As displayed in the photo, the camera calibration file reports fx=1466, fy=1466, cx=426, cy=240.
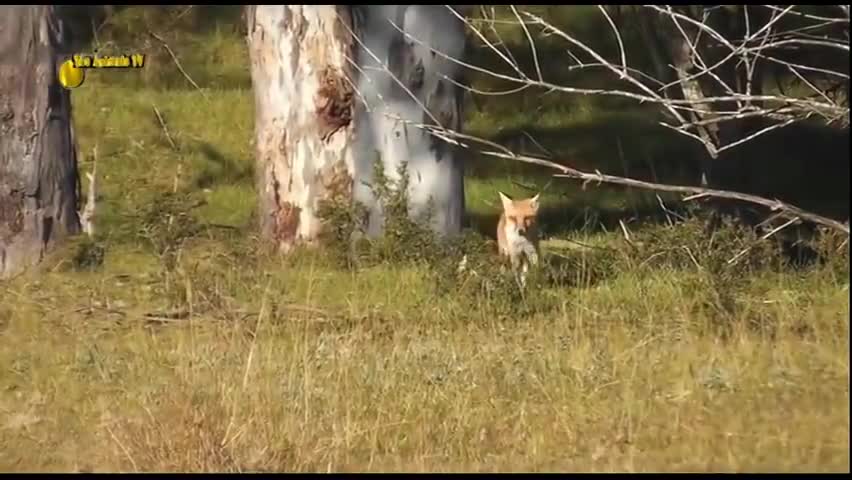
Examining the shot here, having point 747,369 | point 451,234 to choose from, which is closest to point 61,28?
point 451,234

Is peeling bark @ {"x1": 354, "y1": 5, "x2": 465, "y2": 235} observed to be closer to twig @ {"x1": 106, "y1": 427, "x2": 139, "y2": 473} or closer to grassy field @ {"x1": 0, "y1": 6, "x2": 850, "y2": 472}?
grassy field @ {"x1": 0, "y1": 6, "x2": 850, "y2": 472}

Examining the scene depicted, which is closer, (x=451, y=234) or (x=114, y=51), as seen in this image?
(x=451, y=234)

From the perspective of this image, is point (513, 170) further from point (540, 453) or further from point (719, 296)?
point (540, 453)

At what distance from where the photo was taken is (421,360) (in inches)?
269

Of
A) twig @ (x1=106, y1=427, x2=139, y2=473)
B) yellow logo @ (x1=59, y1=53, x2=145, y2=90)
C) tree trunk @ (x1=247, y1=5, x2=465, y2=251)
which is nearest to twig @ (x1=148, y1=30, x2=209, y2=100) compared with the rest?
yellow logo @ (x1=59, y1=53, x2=145, y2=90)

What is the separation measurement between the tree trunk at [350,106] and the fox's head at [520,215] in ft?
2.40

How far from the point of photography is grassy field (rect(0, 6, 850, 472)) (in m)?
5.70

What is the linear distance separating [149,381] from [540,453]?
1.96m

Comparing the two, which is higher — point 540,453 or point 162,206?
point 162,206

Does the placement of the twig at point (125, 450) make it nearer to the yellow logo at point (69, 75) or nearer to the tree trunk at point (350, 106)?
the tree trunk at point (350, 106)

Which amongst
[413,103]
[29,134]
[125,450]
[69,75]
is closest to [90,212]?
[69,75]

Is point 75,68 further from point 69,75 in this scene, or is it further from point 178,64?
point 178,64

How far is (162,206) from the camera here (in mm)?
9070

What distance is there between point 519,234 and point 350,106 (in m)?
1.85
